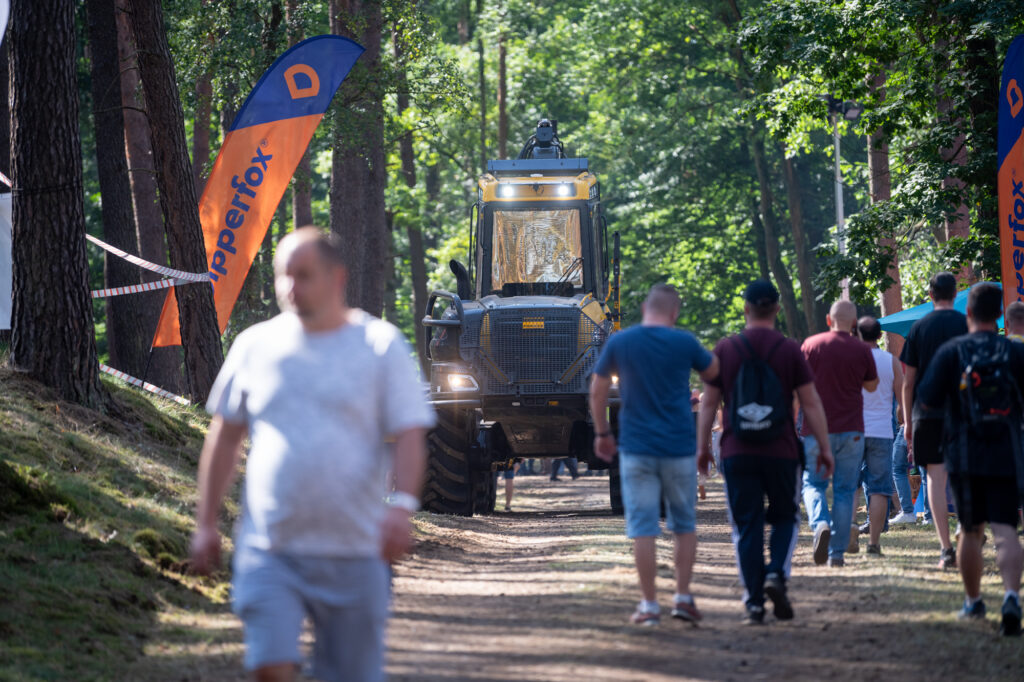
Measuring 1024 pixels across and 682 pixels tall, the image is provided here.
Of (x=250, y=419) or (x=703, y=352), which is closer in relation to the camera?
(x=250, y=419)

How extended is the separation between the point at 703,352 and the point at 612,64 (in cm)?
3494

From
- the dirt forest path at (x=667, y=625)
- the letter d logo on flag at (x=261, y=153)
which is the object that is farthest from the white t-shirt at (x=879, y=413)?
the letter d logo on flag at (x=261, y=153)

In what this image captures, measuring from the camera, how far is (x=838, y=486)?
10.9 metres

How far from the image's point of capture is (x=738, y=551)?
8.44 meters

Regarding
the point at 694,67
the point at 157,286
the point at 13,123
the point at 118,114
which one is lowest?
the point at 157,286

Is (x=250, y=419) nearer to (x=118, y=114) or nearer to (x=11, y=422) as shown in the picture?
(x=11, y=422)

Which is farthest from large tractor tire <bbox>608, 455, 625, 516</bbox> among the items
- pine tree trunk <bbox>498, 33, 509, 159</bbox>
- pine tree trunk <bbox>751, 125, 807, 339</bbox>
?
pine tree trunk <bbox>498, 33, 509, 159</bbox>

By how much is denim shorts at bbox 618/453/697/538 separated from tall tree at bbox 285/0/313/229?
17.2 m

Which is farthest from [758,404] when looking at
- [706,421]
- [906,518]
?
[906,518]

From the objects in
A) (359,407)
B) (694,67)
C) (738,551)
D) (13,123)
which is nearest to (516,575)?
(738,551)

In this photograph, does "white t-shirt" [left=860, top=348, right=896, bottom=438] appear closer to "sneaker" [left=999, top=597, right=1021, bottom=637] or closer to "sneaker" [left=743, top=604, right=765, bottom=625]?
"sneaker" [left=743, top=604, right=765, bottom=625]

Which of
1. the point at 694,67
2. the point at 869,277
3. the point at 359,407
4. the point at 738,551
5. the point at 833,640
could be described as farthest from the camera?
the point at 694,67

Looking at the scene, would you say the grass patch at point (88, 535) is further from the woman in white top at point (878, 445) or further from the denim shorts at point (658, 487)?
the woman in white top at point (878, 445)

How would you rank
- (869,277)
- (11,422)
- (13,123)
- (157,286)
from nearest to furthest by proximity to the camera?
(11,422) < (13,123) < (157,286) < (869,277)
